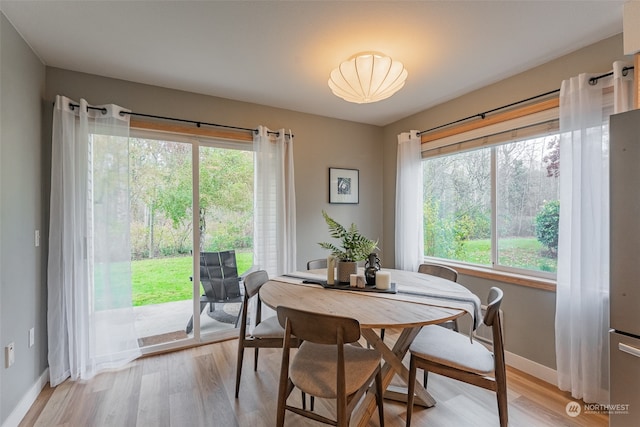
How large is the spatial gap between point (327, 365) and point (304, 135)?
2.50 m

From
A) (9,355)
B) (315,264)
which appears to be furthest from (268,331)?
(9,355)

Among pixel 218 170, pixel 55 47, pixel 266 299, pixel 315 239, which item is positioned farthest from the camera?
pixel 315 239

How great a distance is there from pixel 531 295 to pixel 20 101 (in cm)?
390

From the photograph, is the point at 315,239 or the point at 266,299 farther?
the point at 315,239

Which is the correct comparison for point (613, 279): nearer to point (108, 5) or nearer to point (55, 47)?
point (108, 5)

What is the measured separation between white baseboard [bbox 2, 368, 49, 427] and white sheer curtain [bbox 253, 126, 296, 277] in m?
1.75

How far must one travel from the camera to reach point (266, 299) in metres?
1.70

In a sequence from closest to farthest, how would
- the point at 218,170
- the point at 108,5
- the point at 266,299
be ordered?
1. the point at 108,5
2. the point at 266,299
3. the point at 218,170

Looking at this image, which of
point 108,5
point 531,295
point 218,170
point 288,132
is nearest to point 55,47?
point 108,5

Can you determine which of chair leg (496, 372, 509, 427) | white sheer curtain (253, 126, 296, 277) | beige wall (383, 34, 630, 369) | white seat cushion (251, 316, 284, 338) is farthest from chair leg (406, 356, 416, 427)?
white sheer curtain (253, 126, 296, 277)

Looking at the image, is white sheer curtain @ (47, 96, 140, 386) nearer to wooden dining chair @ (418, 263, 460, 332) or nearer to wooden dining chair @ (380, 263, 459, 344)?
wooden dining chair @ (380, 263, 459, 344)

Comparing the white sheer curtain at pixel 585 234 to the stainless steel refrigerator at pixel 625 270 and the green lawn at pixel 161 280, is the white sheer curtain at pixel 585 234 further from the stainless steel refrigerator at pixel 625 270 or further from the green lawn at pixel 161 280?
the green lawn at pixel 161 280

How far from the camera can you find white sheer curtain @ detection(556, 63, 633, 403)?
1.83 metres

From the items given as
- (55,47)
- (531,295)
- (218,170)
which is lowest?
(531,295)
